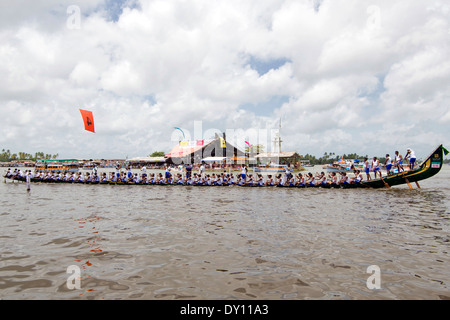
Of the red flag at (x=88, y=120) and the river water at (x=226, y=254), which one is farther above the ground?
the red flag at (x=88, y=120)

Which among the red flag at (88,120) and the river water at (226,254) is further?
the red flag at (88,120)

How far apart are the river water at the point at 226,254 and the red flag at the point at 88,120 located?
1147 cm

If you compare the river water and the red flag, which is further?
the red flag

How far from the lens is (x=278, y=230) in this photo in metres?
9.57

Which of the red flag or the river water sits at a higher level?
the red flag

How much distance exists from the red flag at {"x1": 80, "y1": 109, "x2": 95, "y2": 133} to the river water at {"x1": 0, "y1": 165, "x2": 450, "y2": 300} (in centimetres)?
1147

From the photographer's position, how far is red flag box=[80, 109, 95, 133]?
2277 centimetres

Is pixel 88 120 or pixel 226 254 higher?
pixel 88 120

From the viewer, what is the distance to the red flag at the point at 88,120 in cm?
2277

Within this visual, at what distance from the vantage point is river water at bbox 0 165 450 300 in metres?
5.30

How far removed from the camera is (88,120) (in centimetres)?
2319

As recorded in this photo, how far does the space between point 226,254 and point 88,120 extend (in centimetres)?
2073
